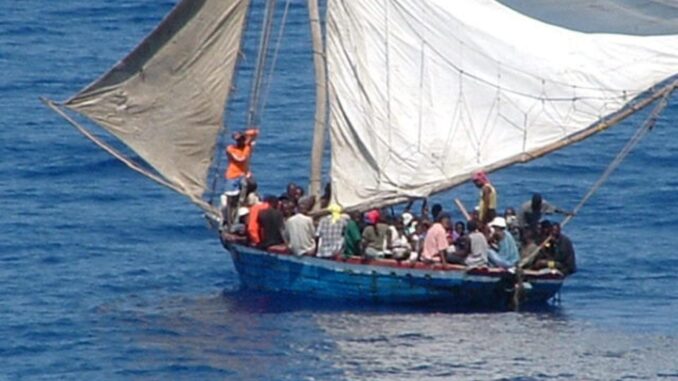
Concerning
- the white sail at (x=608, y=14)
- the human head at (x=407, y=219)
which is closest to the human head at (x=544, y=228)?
the human head at (x=407, y=219)

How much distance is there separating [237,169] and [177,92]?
234 centimetres

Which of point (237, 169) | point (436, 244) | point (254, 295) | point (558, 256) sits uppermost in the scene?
point (237, 169)

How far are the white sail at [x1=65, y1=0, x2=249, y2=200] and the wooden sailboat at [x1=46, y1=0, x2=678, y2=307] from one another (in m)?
0.03

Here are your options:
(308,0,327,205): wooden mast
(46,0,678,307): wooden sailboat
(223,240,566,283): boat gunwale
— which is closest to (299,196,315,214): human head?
(308,0,327,205): wooden mast

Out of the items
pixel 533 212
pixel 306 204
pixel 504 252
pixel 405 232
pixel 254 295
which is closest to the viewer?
pixel 504 252

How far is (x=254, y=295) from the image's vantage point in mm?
59438

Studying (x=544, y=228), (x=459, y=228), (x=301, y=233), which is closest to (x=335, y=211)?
(x=301, y=233)

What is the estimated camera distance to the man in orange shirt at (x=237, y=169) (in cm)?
5972

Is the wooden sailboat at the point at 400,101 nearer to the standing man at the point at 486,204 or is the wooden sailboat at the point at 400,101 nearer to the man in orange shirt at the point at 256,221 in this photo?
the man in orange shirt at the point at 256,221

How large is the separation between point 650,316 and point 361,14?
963 cm

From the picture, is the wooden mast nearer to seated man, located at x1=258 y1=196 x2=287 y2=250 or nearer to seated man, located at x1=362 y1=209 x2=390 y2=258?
seated man, located at x1=258 y1=196 x2=287 y2=250

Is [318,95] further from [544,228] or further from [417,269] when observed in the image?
[544,228]

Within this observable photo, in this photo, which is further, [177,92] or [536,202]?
[177,92]

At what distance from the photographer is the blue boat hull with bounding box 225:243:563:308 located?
56219mm
